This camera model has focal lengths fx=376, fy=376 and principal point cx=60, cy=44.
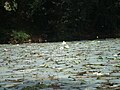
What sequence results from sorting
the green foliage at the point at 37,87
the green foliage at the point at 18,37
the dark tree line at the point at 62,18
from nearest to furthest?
the green foliage at the point at 37,87 < the green foliage at the point at 18,37 < the dark tree line at the point at 62,18

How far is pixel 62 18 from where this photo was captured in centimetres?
3234

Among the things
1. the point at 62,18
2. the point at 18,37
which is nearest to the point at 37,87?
the point at 18,37

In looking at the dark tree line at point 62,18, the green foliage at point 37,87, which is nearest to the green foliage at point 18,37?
the dark tree line at point 62,18

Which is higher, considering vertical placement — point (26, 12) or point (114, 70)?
point (26, 12)

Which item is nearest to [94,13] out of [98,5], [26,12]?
[98,5]

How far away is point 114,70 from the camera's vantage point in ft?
24.1

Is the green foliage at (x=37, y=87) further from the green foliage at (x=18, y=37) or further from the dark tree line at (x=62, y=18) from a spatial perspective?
the dark tree line at (x=62, y=18)

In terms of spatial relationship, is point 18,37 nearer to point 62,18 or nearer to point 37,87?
point 62,18

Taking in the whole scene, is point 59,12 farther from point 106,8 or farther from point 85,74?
point 85,74

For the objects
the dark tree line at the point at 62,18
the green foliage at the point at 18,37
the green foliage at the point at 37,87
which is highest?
the dark tree line at the point at 62,18

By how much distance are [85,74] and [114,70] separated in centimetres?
68

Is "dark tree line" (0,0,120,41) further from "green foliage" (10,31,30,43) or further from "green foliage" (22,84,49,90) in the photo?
"green foliage" (22,84,49,90)

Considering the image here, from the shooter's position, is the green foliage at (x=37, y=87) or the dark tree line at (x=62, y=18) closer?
the green foliage at (x=37, y=87)

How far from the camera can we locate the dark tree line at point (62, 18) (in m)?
30.0
